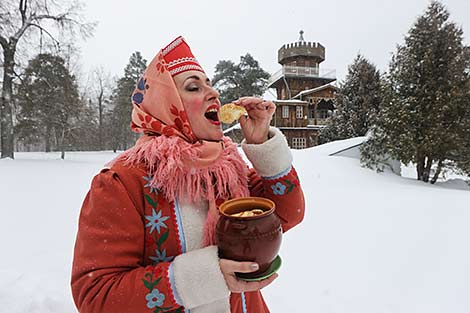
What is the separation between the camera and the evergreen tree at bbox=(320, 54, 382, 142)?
19562 millimetres

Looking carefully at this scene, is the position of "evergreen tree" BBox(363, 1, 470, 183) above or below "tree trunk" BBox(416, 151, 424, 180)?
above

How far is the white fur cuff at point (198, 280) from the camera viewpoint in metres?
0.96

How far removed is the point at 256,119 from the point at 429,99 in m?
12.4

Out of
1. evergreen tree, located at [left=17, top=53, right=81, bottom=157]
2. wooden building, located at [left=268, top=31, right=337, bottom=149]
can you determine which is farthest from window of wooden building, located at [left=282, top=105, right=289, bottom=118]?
evergreen tree, located at [left=17, top=53, right=81, bottom=157]

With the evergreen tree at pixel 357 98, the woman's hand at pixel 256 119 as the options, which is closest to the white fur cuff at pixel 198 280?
the woman's hand at pixel 256 119

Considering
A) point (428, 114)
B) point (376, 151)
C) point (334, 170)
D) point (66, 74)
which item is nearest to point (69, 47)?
point (66, 74)

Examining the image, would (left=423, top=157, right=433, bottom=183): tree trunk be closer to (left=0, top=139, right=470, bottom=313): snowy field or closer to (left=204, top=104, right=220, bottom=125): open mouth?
(left=0, top=139, right=470, bottom=313): snowy field

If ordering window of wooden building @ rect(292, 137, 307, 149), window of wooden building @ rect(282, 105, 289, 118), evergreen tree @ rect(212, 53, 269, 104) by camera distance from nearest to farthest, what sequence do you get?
1. window of wooden building @ rect(282, 105, 289, 118)
2. window of wooden building @ rect(292, 137, 307, 149)
3. evergreen tree @ rect(212, 53, 269, 104)

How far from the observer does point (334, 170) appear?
11133 millimetres

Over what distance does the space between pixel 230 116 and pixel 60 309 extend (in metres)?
2.65

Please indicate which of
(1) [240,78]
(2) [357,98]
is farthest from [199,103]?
(1) [240,78]

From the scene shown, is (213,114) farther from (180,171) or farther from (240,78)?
(240,78)

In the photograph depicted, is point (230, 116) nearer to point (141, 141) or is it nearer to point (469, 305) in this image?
point (141, 141)

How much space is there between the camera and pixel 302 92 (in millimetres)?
26219
